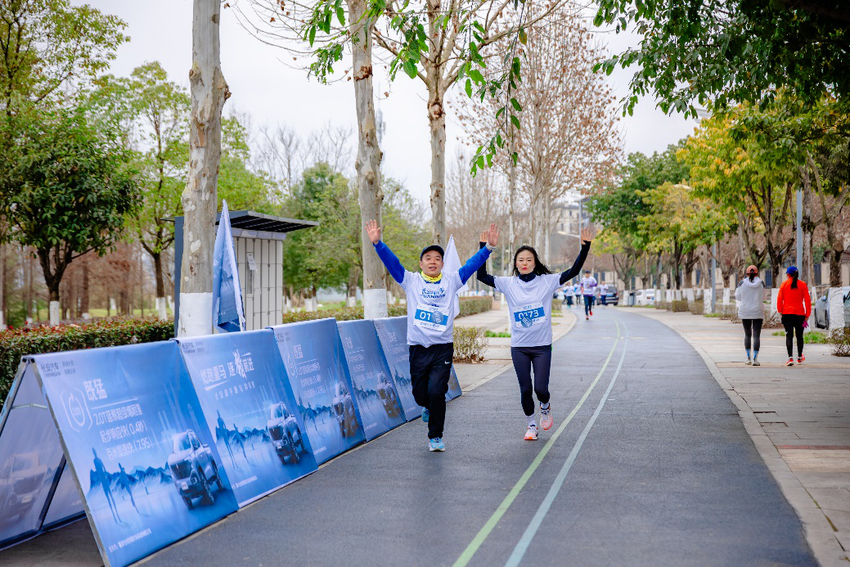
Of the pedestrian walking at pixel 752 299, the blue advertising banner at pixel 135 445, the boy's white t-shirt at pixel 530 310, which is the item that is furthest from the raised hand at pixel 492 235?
the pedestrian walking at pixel 752 299

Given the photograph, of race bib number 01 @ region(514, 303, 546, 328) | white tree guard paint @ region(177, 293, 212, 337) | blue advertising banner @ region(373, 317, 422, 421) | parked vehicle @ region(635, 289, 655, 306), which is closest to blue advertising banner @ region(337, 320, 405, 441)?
blue advertising banner @ region(373, 317, 422, 421)

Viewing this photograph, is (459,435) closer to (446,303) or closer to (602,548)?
(446,303)

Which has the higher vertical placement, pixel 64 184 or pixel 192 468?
pixel 64 184

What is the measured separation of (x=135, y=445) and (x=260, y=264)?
1065 centimetres

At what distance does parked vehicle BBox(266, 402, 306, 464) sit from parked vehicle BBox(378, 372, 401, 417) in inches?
96.0

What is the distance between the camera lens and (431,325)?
26.6ft

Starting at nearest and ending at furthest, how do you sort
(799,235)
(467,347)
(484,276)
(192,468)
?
1. (192,468)
2. (484,276)
3. (467,347)
4. (799,235)

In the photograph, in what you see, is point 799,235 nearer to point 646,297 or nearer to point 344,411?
point 344,411

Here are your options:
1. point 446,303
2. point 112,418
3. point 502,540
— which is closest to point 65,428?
point 112,418

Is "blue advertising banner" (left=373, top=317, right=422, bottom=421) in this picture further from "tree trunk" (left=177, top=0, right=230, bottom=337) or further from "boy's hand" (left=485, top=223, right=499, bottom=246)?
"boy's hand" (left=485, top=223, right=499, bottom=246)

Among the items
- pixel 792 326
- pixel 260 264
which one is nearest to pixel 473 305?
pixel 792 326

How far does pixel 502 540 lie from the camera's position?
5223 mm

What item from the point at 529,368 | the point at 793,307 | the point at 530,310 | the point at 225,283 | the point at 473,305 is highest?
the point at 225,283

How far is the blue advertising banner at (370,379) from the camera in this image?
9102mm
